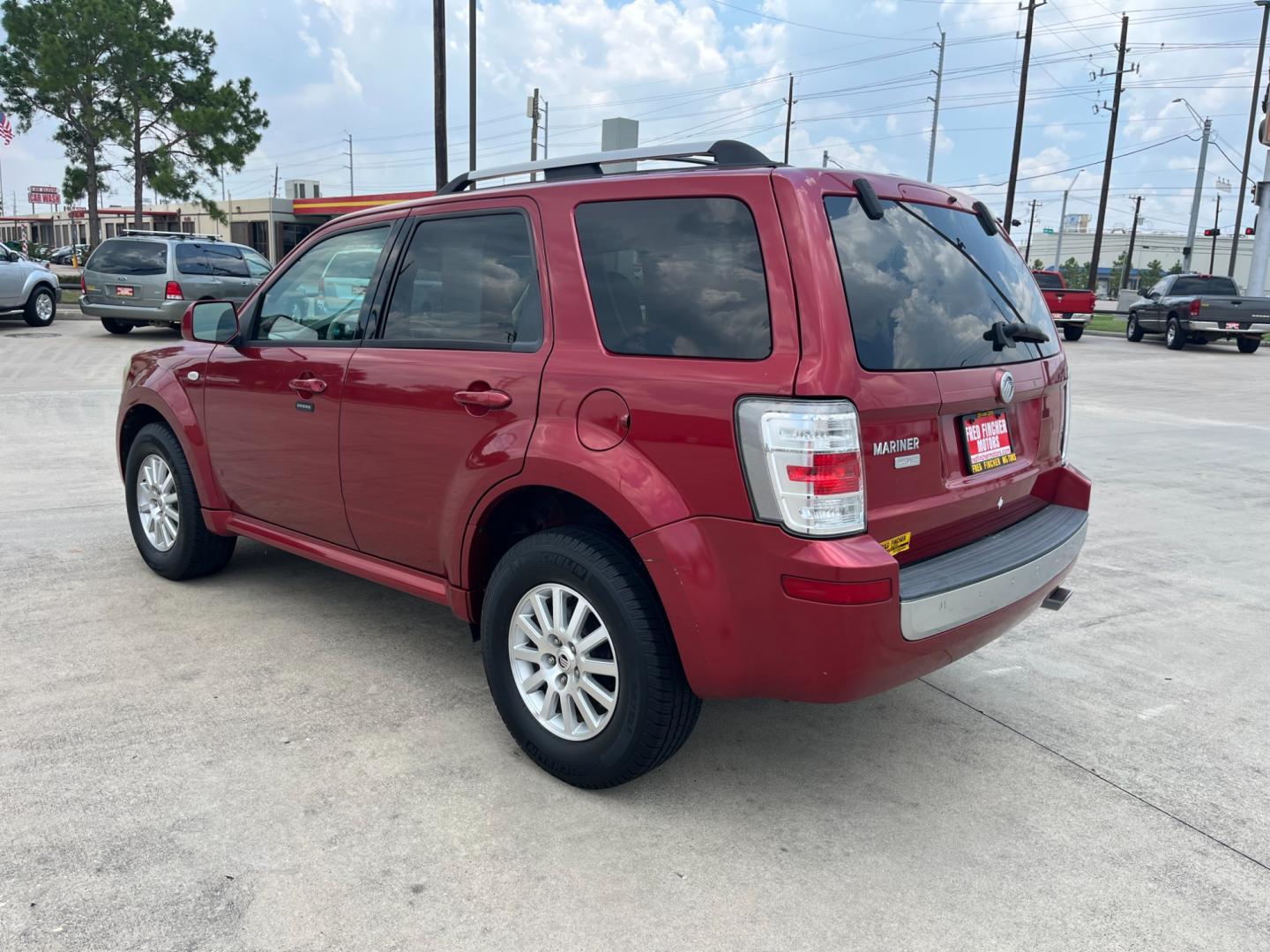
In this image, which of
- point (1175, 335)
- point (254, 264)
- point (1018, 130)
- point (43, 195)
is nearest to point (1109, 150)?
point (1018, 130)

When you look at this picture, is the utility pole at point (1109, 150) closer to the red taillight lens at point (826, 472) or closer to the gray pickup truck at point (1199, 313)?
the gray pickup truck at point (1199, 313)

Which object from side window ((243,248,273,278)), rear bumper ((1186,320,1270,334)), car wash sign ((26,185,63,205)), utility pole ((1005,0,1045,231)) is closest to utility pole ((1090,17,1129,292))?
utility pole ((1005,0,1045,231))

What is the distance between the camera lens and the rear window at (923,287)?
281 centimetres

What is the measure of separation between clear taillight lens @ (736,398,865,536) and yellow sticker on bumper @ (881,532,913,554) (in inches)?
6.9

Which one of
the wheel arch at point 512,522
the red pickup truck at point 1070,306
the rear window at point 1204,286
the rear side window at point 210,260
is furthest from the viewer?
the red pickup truck at point 1070,306

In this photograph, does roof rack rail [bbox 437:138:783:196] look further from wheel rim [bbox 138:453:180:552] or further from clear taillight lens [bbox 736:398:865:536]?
wheel rim [bbox 138:453:180:552]

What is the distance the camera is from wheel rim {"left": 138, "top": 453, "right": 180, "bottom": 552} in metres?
4.88

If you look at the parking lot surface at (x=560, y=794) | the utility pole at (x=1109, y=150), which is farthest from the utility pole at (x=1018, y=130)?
the parking lot surface at (x=560, y=794)

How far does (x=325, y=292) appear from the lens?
4.12 metres

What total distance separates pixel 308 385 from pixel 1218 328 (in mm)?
22420

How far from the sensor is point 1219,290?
2305 cm

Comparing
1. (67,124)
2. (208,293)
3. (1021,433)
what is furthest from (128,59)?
(1021,433)

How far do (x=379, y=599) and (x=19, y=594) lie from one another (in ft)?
5.26

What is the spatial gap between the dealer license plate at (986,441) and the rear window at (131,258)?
1659 centimetres
